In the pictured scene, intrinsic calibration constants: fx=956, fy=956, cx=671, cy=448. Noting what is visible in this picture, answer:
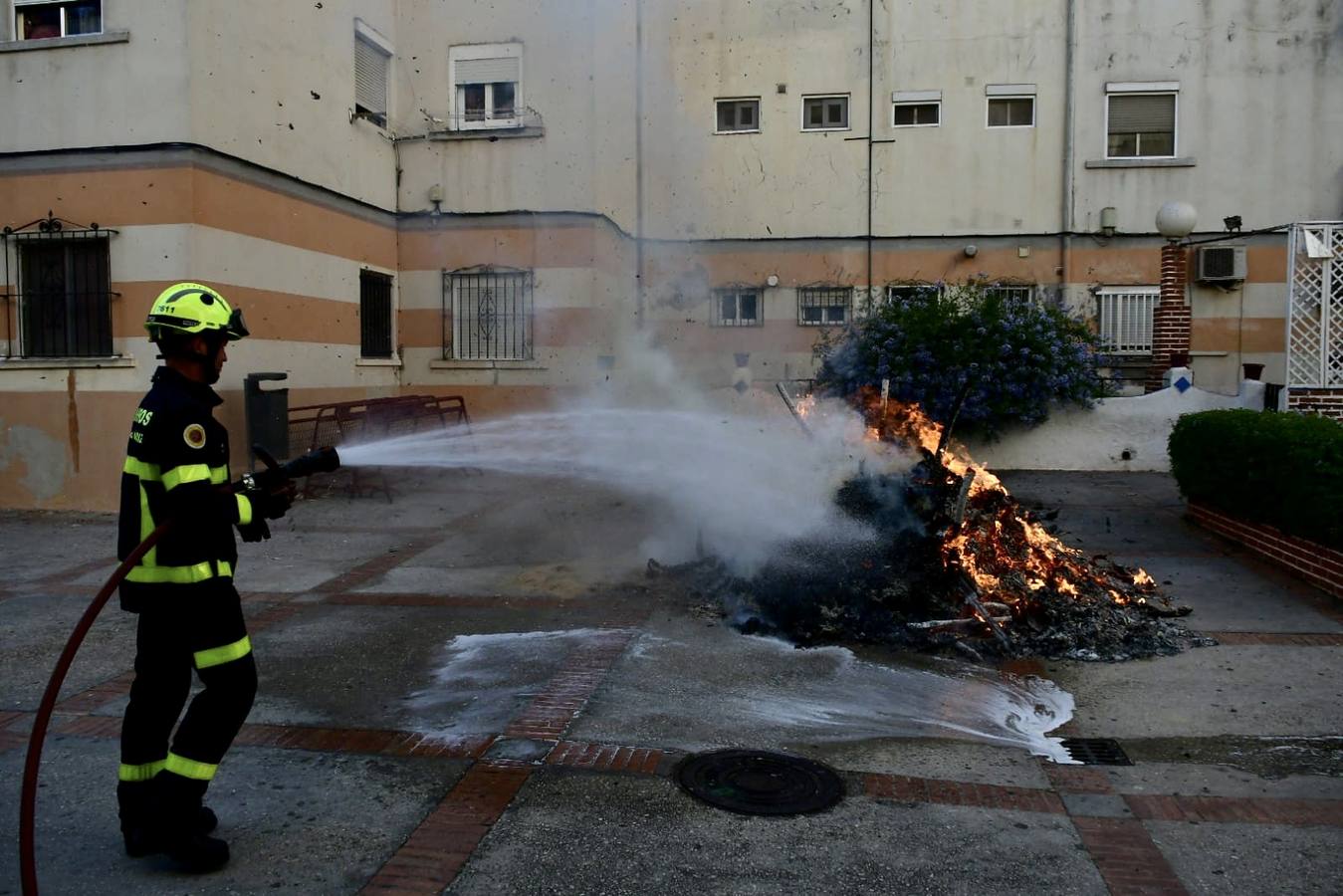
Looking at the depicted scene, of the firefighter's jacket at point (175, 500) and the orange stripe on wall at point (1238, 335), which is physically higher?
the orange stripe on wall at point (1238, 335)

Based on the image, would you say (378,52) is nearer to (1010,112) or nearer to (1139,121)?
(1010,112)

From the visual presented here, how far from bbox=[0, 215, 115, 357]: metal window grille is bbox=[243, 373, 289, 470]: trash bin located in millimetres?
1586

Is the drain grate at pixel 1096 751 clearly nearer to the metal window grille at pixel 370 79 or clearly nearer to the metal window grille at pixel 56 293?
the metal window grille at pixel 56 293

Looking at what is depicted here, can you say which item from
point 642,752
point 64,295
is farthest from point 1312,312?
point 64,295

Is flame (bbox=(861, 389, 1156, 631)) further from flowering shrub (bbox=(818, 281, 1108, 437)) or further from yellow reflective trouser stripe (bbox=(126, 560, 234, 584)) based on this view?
flowering shrub (bbox=(818, 281, 1108, 437))

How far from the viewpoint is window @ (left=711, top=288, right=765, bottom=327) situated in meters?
16.0

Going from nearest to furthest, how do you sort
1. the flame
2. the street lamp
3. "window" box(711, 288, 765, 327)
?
the flame < the street lamp < "window" box(711, 288, 765, 327)

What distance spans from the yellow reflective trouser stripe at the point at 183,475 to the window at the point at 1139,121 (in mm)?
15848

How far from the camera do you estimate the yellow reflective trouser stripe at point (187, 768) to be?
331 cm

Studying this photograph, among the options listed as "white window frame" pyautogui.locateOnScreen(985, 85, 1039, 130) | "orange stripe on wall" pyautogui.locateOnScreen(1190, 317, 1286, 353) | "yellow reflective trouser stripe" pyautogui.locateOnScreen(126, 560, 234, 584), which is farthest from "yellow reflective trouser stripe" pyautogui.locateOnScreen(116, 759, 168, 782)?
"orange stripe on wall" pyautogui.locateOnScreen(1190, 317, 1286, 353)

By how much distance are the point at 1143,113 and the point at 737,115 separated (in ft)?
21.6

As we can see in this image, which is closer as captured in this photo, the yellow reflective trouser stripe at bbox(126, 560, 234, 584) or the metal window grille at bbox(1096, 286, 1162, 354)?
the yellow reflective trouser stripe at bbox(126, 560, 234, 584)

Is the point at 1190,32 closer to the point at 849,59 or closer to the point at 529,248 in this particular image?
the point at 849,59

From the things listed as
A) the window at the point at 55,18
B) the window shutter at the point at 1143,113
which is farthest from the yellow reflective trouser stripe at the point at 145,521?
the window shutter at the point at 1143,113
